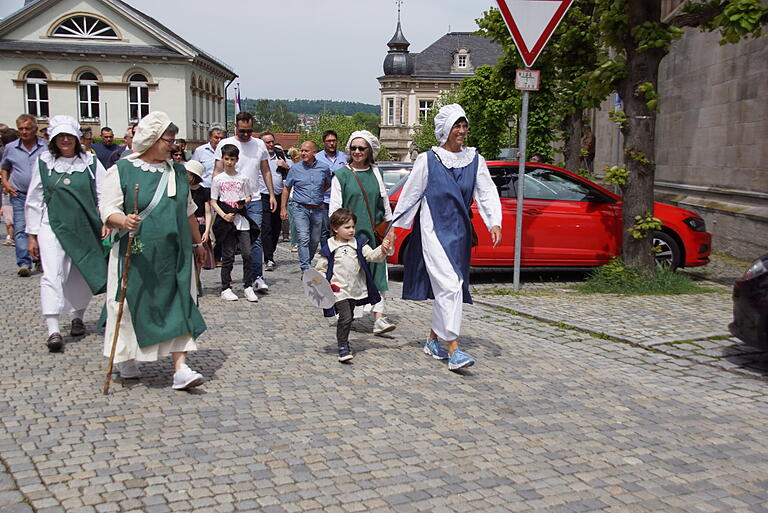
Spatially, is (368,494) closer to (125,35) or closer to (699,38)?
(699,38)

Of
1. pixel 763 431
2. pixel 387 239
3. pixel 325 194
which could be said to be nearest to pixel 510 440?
pixel 763 431

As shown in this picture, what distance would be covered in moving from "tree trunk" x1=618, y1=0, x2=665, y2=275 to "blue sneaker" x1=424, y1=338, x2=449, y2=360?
4.49 meters

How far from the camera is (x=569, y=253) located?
11.2 meters

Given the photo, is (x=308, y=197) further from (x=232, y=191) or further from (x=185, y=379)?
(x=185, y=379)

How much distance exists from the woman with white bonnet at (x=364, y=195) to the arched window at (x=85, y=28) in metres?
55.3

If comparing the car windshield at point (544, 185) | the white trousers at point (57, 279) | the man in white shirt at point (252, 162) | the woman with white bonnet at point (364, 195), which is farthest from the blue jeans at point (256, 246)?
the car windshield at point (544, 185)

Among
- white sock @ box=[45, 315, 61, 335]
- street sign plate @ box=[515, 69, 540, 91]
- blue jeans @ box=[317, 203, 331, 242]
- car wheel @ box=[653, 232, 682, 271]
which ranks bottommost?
white sock @ box=[45, 315, 61, 335]

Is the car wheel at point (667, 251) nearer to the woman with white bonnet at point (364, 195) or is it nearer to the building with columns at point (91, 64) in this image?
the woman with white bonnet at point (364, 195)

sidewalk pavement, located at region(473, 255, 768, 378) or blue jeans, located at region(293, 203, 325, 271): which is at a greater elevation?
blue jeans, located at region(293, 203, 325, 271)

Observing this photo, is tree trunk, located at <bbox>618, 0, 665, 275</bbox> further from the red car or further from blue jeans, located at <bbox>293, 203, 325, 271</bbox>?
blue jeans, located at <bbox>293, 203, 325, 271</bbox>

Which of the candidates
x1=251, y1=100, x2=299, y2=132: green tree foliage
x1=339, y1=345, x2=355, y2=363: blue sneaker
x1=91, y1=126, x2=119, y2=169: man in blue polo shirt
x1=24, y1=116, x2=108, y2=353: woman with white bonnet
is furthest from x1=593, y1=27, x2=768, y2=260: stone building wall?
x1=251, y1=100, x2=299, y2=132: green tree foliage

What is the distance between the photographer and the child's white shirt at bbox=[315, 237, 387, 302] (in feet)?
22.1

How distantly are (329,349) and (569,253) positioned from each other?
5.12m

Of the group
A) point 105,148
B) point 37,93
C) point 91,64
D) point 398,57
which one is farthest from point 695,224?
point 398,57
